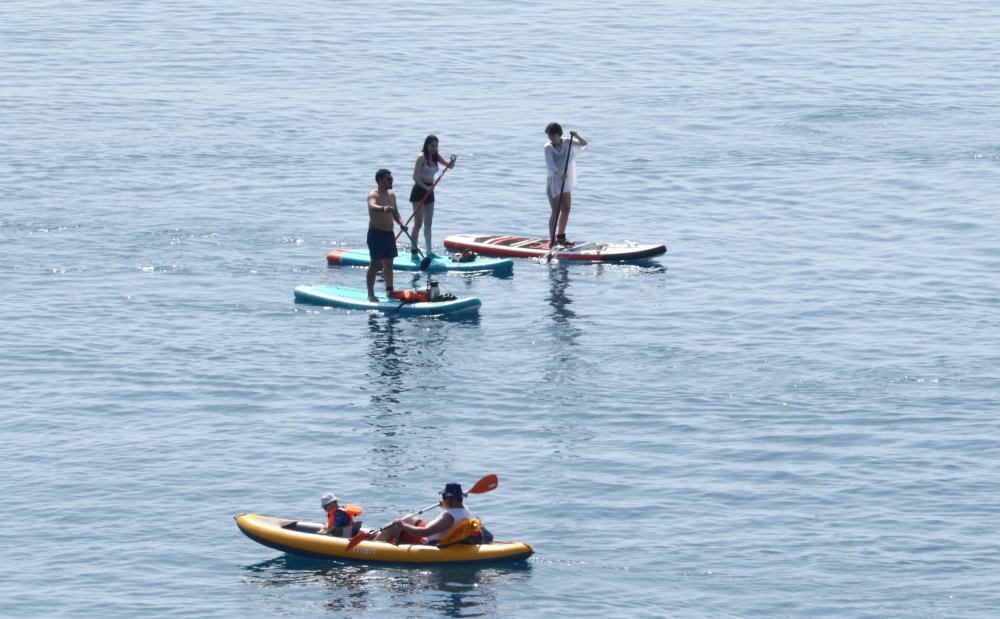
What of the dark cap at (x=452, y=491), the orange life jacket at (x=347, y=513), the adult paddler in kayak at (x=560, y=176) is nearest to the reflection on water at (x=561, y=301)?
the adult paddler in kayak at (x=560, y=176)

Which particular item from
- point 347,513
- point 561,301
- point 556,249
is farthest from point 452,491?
→ point 556,249

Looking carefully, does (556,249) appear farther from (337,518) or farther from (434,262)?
(337,518)

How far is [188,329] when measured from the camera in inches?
1316

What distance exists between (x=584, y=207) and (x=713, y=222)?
10.7 ft

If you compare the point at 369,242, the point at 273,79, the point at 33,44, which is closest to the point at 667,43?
the point at 273,79

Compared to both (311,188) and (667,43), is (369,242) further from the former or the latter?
(667,43)

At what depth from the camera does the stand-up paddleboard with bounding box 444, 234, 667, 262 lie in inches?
1499

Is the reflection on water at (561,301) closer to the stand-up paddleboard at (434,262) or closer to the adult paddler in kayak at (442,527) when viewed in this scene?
the stand-up paddleboard at (434,262)

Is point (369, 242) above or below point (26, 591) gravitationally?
above

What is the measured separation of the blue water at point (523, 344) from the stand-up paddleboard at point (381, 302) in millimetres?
251

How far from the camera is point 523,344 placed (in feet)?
107

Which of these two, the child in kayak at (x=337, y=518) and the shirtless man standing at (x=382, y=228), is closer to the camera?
the child in kayak at (x=337, y=518)

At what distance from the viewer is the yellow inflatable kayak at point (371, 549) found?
2345cm

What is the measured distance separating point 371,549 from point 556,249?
15692 mm
